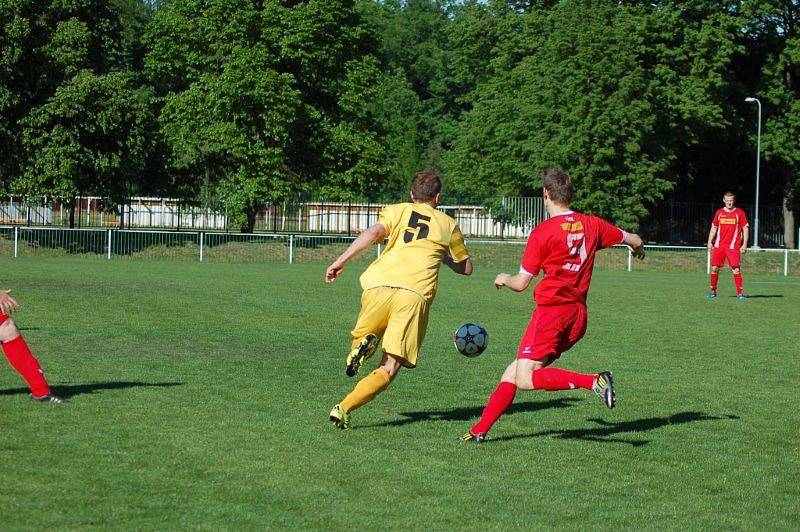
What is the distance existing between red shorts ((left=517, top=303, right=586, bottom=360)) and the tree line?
3734 centimetres

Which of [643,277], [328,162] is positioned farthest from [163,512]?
[328,162]

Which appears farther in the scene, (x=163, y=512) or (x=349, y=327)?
(x=349, y=327)

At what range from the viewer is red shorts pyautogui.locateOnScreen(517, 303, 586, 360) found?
805 cm

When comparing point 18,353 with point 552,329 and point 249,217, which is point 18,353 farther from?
point 249,217

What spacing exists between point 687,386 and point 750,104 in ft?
161

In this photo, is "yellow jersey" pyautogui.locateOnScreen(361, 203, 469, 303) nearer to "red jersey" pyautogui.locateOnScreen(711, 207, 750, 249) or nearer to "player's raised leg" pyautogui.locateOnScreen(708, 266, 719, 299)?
"red jersey" pyautogui.locateOnScreen(711, 207, 750, 249)

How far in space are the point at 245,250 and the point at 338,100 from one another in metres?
10.9

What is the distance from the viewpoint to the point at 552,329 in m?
8.04

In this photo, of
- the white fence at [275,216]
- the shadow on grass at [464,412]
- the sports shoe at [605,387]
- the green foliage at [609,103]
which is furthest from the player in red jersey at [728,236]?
the white fence at [275,216]

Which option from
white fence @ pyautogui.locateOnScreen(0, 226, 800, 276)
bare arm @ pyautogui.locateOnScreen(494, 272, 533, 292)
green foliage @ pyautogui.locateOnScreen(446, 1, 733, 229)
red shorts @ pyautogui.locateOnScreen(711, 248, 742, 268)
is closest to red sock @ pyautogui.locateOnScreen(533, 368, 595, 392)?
bare arm @ pyautogui.locateOnScreen(494, 272, 533, 292)

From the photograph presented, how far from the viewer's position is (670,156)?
52031mm

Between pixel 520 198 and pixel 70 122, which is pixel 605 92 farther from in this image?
pixel 70 122

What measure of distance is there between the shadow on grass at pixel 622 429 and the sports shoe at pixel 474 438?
0.11 m

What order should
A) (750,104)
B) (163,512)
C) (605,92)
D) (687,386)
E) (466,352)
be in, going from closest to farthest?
(163,512), (466,352), (687,386), (605,92), (750,104)
